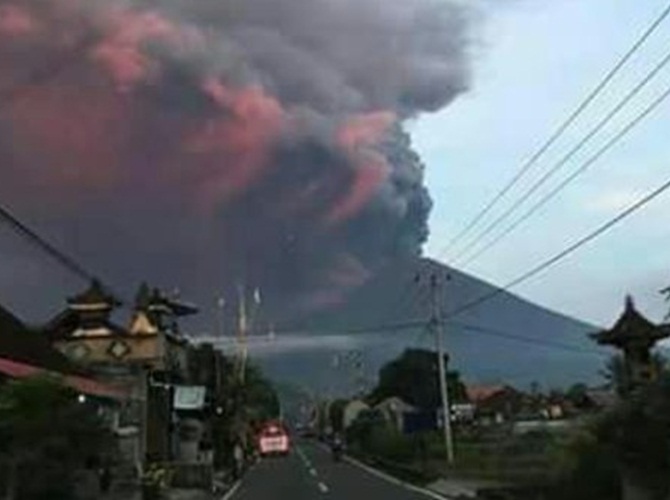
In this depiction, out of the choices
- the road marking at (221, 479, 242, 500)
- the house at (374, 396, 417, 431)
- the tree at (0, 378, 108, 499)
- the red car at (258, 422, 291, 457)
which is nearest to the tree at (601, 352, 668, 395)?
the tree at (0, 378, 108, 499)

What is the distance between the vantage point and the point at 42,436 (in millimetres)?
A: 29281

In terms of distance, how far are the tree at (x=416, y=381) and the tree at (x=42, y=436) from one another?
12958 centimetres

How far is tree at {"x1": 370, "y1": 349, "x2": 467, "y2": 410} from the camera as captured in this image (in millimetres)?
161375

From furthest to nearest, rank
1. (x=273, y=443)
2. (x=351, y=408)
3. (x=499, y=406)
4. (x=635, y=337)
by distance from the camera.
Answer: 1. (x=499, y=406)
2. (x=351, y=408)
3. (x=273, y=443)
4. (x=635, y=337)

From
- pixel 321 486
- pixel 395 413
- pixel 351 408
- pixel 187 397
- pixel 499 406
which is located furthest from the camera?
pixel 499 406

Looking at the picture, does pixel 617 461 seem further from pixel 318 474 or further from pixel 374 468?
pixel 374 468

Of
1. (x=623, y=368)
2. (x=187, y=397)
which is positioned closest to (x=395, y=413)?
(x=187, y=397)

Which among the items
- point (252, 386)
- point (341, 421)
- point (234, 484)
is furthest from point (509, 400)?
point (234, 484)

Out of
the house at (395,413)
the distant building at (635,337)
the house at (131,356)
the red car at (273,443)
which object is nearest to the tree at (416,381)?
the house at (395,413)

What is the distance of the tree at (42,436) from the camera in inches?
1144

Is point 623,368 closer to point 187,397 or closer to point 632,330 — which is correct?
point 632,330

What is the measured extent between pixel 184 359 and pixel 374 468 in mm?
13176

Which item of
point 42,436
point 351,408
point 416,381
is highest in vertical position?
point 416,381

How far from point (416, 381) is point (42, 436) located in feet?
446
